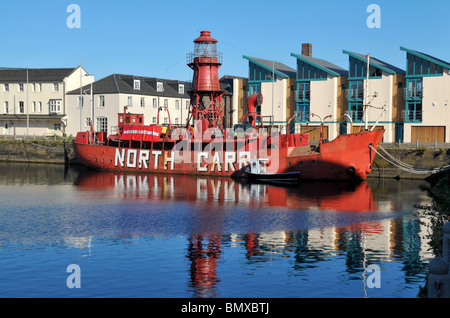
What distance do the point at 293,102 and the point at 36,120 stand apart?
38137mm

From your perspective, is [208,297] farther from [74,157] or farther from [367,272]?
[74,157]

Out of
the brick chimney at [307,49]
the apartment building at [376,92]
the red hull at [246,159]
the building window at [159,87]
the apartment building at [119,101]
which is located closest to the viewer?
the red hull at [246,159]

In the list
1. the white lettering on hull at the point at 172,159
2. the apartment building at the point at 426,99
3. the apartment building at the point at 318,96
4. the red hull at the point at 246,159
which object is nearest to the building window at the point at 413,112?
the apartment building at the point at 426,99

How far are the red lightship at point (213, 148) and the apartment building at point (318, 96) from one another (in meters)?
11.5

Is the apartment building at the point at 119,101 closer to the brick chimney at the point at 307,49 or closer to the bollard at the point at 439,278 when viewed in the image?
the brick chimney at the point at 307,49

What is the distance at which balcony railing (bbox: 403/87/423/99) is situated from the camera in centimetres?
5825

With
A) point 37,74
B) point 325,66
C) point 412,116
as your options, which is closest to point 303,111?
point 325,66

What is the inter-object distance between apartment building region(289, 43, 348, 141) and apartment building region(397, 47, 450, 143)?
23.3ft

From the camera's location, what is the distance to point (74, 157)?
2581 inches

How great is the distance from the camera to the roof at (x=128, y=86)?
249 feet

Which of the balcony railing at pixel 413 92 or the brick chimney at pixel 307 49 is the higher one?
the brick chimney at pixel 307 49

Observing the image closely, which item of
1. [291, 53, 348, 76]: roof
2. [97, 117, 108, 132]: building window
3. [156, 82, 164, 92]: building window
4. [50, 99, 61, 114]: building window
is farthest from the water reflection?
[50, 99, 61, 114]: building window

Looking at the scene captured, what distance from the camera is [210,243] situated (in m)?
22.0

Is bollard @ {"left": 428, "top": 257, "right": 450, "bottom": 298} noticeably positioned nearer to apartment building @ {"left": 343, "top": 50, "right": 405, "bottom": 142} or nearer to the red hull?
the red hull
